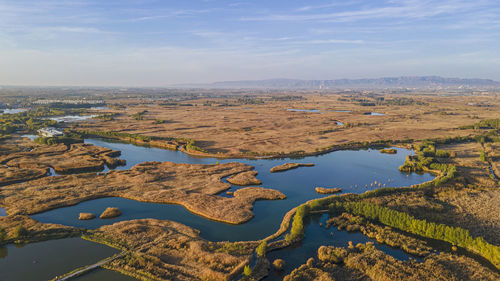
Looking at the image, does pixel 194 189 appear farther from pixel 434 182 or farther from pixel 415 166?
pixel 415 166

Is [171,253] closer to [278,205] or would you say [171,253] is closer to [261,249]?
[261,249]

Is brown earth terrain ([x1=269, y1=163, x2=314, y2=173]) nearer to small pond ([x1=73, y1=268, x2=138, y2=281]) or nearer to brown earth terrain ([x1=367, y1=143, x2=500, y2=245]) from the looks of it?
brown earth terrain ([x1=367, y1=143, x2=500, y2=245])

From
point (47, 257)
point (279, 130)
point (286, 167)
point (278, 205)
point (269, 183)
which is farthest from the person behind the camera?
point (279, 130)

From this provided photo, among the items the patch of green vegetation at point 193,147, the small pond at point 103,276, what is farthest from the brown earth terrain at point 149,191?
the patch of green vegetation at point 193,147

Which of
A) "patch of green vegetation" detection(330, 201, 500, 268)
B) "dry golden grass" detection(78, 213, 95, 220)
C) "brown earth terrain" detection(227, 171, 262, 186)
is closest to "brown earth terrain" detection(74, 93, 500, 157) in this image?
"brown earth terrain" detection(227, 171, 262, 186)

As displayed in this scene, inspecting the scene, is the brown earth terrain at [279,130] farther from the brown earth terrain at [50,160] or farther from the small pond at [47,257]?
the small pond at [47,257]

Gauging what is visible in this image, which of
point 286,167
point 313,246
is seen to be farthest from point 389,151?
point 313,246
